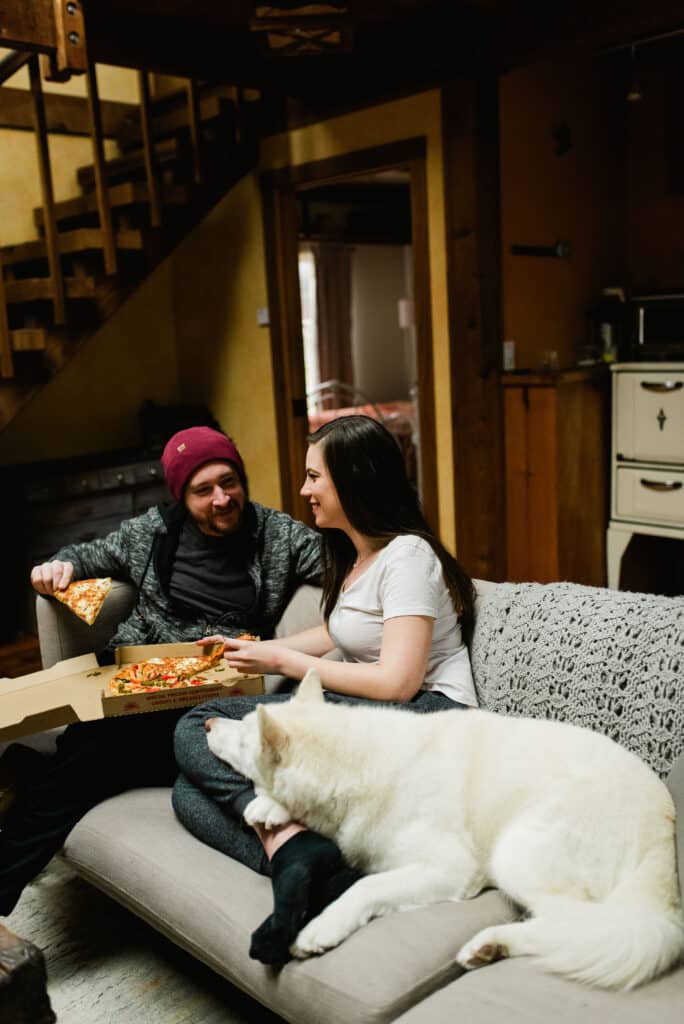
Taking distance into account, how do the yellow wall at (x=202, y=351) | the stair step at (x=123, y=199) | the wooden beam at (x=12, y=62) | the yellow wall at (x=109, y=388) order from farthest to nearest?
the yellow wall at (x=109, y=388) → the yellow wall at (x=202, y=351) → the stair step at (x=123, y=199) → the wooden beam at (x=12, y=62)

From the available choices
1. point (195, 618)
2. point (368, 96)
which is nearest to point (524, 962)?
point (195, 618)

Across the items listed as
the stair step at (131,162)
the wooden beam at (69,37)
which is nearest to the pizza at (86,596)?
the wooden beam at (69,37)

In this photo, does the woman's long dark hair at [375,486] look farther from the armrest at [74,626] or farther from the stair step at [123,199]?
the stair step at [123,199]

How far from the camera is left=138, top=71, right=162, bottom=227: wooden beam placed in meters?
4.13

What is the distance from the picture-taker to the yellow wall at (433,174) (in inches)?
157

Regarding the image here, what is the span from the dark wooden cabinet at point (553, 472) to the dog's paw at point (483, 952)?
280 centimetres

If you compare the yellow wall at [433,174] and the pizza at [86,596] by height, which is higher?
the yellow wall at [433,174]

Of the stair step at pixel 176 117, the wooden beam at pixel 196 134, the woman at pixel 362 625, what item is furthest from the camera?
the stair step at pixel 176 117

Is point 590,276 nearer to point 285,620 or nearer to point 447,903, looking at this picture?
point 285,620

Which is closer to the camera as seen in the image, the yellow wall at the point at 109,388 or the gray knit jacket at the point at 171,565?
the gray knit jacket at the point at 171,565

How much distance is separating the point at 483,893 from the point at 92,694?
90 centimetres

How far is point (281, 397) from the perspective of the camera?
16.5 feet

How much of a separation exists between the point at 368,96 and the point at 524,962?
386 cm

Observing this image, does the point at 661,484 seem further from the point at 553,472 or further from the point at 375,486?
the point at 375,486
